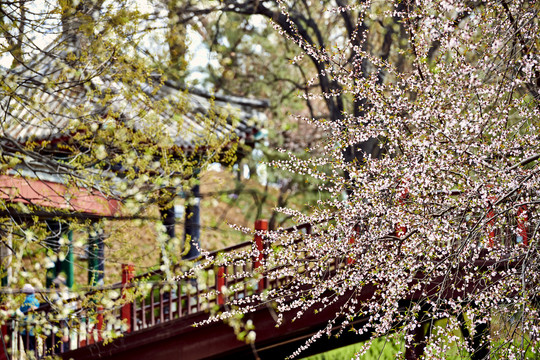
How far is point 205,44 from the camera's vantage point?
17297mm

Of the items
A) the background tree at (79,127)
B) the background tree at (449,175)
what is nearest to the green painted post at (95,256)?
the background tree at (79,127)

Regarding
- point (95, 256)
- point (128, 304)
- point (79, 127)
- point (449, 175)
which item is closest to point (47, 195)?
point (128, 304)

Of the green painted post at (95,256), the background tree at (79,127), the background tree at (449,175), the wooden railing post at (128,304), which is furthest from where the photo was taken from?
the wooden railing post at (128,304)

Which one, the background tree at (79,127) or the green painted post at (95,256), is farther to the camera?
the green painted post at (95,256)

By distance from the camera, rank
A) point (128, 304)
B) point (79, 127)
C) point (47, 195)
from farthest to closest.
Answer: point (128, 304), point (47, 195), point (79, 127)

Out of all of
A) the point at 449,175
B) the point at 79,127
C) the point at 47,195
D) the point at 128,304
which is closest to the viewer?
Answer: the point at 449,175

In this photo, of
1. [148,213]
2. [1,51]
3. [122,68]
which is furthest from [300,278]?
[1,51]

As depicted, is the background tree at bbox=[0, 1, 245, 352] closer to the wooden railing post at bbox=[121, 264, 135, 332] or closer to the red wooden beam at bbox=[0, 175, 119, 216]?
the red wooden beam at bbox=[0, 175, 119, 216]

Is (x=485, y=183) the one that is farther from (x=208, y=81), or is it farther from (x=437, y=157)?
(x=208, y=81)

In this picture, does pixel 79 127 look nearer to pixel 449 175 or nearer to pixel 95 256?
pixel 95 256

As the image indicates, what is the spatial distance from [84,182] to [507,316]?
4.05 metres

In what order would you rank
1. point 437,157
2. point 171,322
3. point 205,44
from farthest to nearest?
point 205,44 < point 171,322 < point 437,157

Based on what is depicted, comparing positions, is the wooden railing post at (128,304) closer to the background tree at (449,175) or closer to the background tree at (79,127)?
the background tree at (79,127)

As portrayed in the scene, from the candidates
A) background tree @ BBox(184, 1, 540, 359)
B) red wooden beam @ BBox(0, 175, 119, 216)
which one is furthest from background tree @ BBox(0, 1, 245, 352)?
background tree @ BBox(184, 1, 540, 359)
